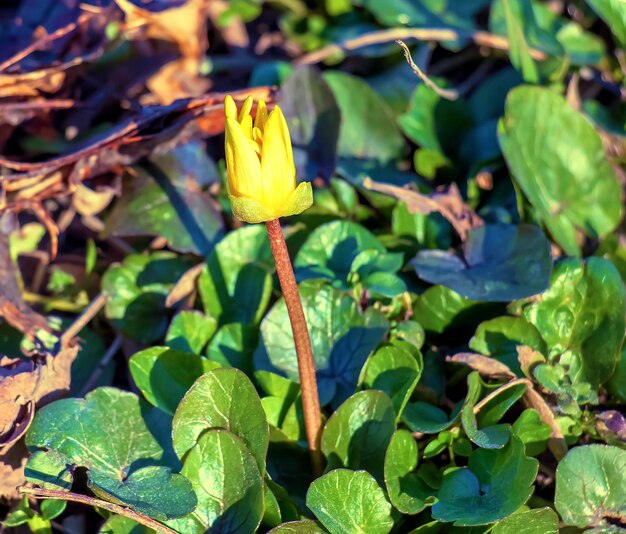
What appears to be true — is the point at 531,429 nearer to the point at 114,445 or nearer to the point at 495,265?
the point at 495,265

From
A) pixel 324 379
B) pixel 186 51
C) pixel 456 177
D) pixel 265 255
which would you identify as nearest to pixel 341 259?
pixel 265 255

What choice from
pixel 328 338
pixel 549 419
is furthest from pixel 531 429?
pixel 328 338

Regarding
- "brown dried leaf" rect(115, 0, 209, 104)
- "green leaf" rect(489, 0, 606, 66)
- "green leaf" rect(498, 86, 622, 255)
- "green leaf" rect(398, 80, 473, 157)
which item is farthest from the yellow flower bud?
"green leaf" rect(489, 0, 606, 66)

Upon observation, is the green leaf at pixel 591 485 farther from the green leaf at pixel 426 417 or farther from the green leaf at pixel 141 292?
the green leaf at pixel 141 292

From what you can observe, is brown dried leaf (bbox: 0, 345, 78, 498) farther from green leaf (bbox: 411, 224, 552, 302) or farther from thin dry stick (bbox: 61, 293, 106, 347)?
green leaf (bbox: 411, 224, 552, 302)

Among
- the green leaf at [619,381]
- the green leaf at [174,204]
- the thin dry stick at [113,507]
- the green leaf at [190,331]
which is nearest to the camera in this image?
the thin dry stick at [113,507]

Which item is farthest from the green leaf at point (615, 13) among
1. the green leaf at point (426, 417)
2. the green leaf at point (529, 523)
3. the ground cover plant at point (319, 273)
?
the green leaf at point (529, 523)

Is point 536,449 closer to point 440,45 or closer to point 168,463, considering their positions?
point 168,463
